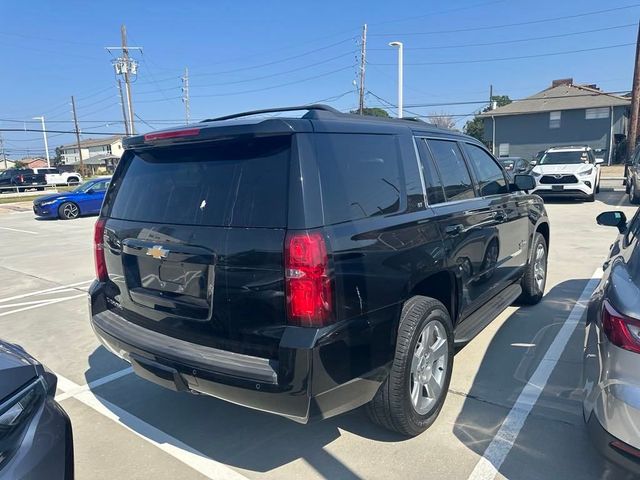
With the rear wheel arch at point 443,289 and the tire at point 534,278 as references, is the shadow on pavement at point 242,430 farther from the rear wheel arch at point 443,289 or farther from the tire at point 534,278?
the tire at point 534,278

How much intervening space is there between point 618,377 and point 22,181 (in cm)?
4218

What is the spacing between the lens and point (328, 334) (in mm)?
2299

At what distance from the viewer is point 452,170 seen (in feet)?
12.3

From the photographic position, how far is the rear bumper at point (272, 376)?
2266 millimetres

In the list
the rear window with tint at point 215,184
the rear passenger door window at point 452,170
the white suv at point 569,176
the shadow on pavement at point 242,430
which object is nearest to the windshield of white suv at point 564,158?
the white suv at point 569,176

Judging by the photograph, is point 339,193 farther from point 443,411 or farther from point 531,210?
point 531,210

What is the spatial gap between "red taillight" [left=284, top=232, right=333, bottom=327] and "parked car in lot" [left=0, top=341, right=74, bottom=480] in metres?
1.14

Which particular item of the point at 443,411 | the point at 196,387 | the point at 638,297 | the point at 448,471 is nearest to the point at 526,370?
the point at 443,411

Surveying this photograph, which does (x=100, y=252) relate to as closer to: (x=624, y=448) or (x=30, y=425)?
(x=30, y=425)

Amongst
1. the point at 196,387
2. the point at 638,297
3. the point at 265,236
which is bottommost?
the point at 196,387

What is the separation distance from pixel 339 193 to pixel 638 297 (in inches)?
58.6

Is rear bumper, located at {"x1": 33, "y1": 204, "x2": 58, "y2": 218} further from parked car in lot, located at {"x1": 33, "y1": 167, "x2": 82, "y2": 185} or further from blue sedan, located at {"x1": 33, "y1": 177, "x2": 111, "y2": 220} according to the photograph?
parked car in lot, located at {"x1": 33, "y1": 167, "x2": 82, "y2": 185}

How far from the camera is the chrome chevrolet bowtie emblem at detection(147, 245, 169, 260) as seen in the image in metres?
2.68

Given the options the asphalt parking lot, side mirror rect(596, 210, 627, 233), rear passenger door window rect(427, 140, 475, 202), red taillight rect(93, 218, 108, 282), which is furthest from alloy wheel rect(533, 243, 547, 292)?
red taillight rect(93, 218, 108, 282)
